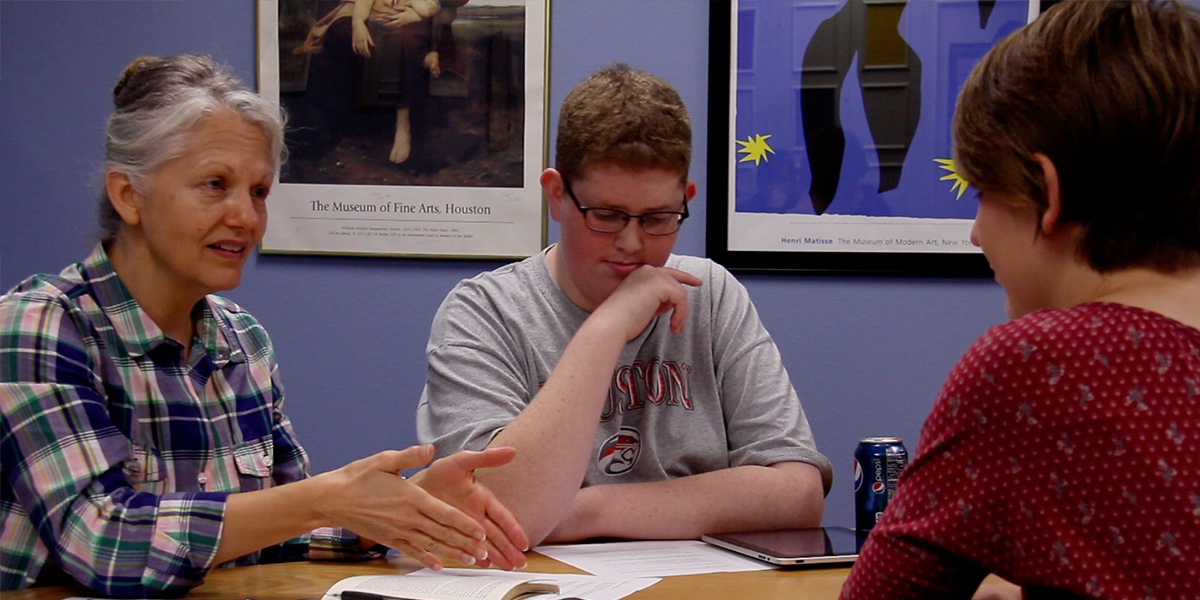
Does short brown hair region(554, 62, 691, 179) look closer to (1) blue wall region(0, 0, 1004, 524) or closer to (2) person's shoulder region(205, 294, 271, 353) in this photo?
(2) person's shoulder region(205, 294, 271, 353)

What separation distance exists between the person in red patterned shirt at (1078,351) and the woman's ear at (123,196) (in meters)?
1.14

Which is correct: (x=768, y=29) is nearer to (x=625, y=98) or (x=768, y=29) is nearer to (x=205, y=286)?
(x=625, y=98)

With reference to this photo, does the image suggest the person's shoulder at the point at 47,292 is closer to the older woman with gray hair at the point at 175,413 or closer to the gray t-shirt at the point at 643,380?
the older woman with gray hair at the point at 175,413

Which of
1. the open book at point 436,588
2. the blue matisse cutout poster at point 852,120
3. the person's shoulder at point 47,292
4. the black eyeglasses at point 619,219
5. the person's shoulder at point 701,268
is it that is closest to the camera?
the open book at point 436,588

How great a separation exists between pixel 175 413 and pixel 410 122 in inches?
54.9

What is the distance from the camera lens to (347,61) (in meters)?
2.73

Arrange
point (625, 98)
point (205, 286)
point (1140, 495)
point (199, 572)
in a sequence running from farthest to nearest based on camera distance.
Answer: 1. point (625, 98)
2. point (205, 286)
3. point (199, 572)
4. point (1140, 495)

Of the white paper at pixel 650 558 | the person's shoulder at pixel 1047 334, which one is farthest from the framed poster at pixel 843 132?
the person's shoulder at pixel 1047 334

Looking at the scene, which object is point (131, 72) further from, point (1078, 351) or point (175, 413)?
point (1078, 351)

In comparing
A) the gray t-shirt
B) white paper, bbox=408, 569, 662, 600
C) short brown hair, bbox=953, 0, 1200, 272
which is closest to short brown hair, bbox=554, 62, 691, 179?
the gray t-shirt

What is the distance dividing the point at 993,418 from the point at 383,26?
7.21 feet

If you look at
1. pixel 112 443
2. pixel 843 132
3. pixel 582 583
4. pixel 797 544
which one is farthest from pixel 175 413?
pixel 843 132

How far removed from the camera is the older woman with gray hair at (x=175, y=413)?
128 cm

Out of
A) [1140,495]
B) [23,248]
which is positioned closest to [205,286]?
[1140,495]
